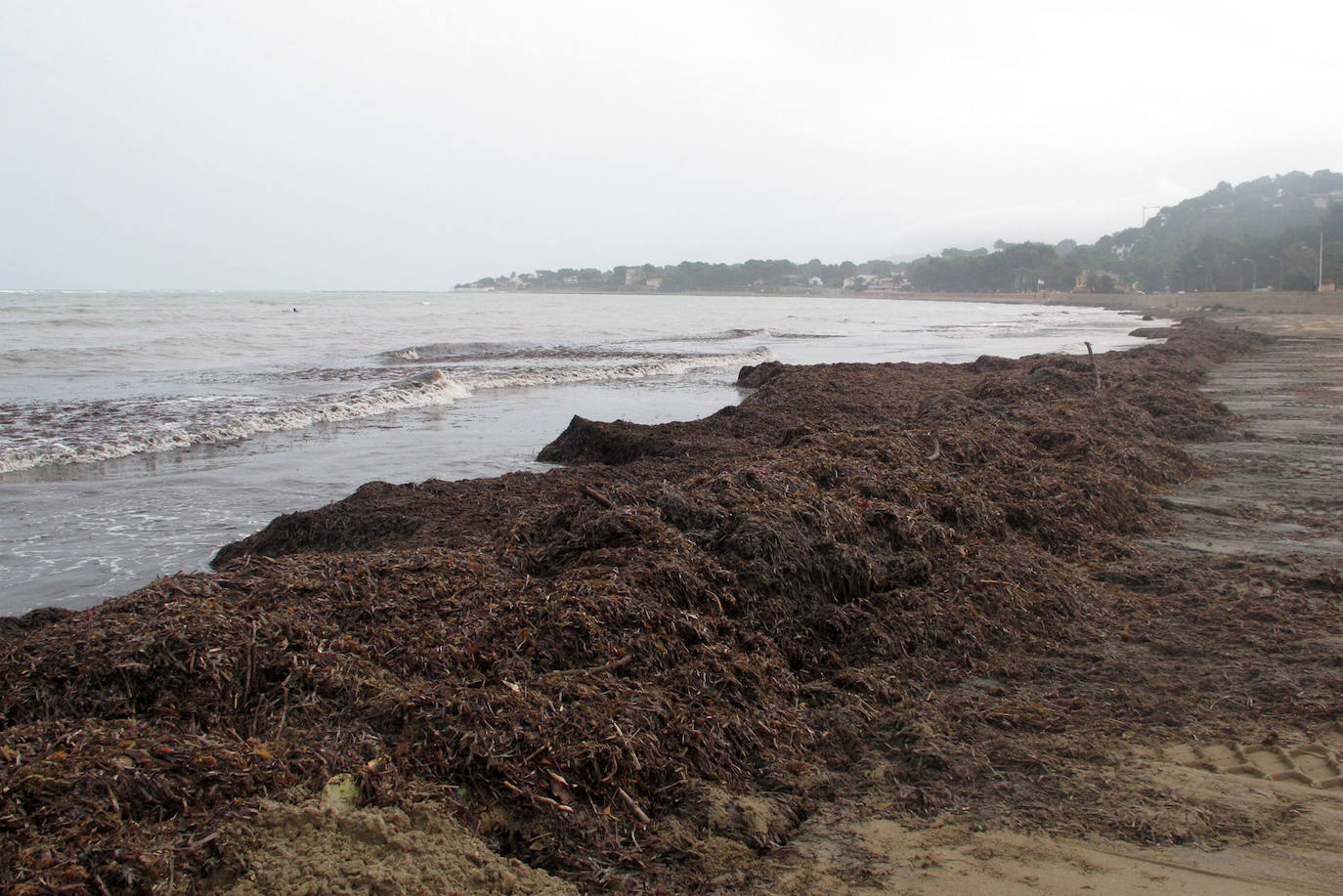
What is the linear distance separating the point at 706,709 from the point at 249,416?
11.6 m

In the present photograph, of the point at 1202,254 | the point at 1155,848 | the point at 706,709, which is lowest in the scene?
the point at 1155,848

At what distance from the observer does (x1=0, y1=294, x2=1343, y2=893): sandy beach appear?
91.4 inches

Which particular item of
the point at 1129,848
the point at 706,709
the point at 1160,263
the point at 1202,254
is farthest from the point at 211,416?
the point at 1160,263

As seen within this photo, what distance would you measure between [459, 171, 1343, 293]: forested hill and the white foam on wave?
233ft

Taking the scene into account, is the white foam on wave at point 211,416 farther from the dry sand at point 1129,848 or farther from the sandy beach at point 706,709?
the dry sand at point 1129,848

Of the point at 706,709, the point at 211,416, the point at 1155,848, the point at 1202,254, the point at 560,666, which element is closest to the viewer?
the point at 1155,848

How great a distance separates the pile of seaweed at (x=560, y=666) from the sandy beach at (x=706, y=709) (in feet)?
0.04

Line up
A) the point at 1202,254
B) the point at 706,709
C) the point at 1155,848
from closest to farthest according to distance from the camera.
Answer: the point at 1155,848 → the point at 706,709 → the point at 1202,254

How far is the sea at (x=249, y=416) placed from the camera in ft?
21.7

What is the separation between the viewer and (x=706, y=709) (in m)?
3.11

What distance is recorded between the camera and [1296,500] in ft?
22.5

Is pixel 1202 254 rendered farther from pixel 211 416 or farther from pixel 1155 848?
pixel 1155 848

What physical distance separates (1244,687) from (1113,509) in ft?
9.32

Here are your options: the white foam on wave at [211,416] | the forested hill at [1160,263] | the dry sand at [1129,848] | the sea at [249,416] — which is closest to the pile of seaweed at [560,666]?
the dry sand at [1129,848]
